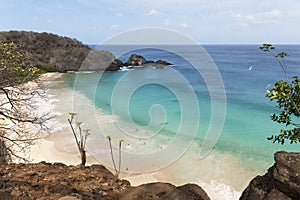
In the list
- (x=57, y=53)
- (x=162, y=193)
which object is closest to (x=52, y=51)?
(x=57, y=53)

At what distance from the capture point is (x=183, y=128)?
22.5 meters

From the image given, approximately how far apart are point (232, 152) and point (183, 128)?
18.8ft

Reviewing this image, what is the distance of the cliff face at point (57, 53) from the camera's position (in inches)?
2431

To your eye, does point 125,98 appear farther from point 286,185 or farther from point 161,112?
point 286,185

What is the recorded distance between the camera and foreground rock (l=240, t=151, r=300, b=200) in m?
4.09

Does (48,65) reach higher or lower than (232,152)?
Answer: higher

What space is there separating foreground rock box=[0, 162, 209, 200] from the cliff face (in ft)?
189

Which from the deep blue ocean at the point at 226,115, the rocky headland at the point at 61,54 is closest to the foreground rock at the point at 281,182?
the deep blue ocean at the point at 226,115

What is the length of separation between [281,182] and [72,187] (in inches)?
158

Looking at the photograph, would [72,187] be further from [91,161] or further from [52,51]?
[52,51]

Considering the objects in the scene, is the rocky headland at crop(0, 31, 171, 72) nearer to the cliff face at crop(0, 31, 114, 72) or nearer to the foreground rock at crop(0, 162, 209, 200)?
the cliff face at crop(0, 31, 114, 72)

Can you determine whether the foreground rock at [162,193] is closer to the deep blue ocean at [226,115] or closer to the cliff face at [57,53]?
the deep blue ocean at [226,115]

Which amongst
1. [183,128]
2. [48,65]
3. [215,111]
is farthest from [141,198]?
[48,65]

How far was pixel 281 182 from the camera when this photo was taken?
421cm
